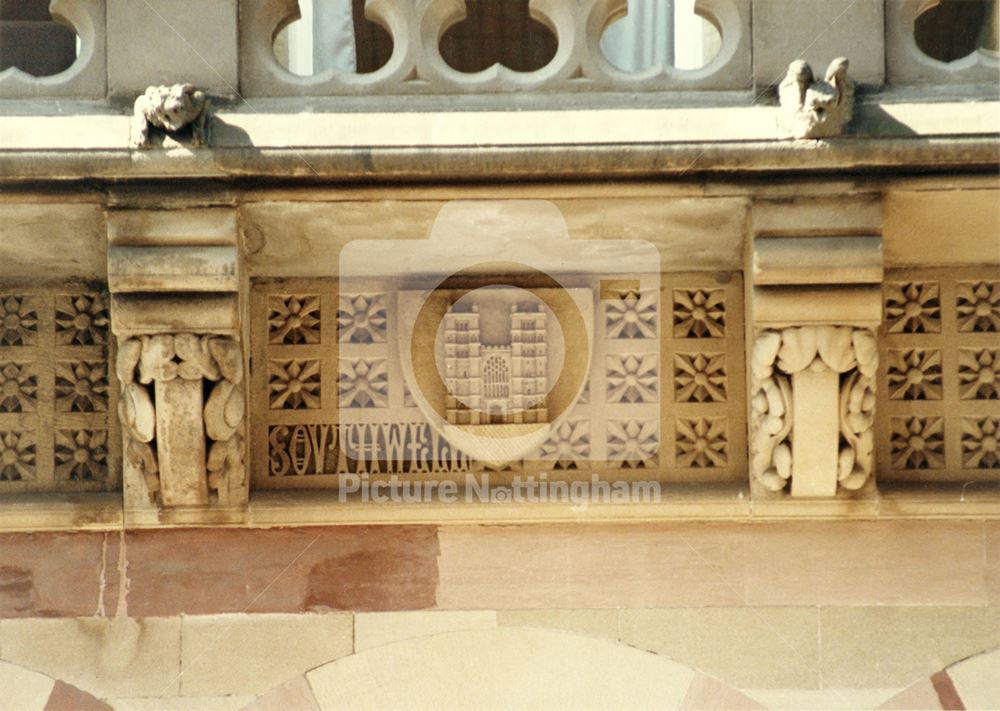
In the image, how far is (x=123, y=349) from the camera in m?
3.92

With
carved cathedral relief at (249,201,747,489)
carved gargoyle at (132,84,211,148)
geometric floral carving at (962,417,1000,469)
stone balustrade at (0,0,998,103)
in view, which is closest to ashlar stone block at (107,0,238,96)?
stone balustrade at (0,0,998,103)

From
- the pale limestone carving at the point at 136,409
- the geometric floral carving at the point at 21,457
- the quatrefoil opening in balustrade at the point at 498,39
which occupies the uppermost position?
the quatrefoil opening in balustrade at the point at 498,39

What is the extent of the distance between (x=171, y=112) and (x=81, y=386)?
920 mm

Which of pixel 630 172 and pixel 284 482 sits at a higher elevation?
pixel 630 172

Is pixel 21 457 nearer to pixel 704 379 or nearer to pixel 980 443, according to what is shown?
pixel 704 379

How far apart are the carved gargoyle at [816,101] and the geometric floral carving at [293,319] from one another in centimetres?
136

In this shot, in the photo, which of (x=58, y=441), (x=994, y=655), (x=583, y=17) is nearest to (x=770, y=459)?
(x=994, y=655)

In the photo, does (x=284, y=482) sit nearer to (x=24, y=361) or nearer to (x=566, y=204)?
(x=24, y=361)

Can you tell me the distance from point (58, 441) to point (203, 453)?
510 mm

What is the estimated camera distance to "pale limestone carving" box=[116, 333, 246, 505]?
3896mm

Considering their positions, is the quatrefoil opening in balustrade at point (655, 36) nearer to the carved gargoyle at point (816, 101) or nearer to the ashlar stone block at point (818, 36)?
the ashlar stone block at point (818, 36)

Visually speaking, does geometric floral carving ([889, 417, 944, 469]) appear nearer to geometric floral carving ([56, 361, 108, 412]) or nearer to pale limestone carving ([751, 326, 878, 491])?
pale limestone carving ([751, 326, 878, 491])

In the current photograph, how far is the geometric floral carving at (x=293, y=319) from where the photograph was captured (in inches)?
166

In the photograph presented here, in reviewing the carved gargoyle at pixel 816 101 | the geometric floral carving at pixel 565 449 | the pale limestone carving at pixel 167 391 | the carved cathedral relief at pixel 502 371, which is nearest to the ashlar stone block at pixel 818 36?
the carved gargoyle at pixel 816 101
